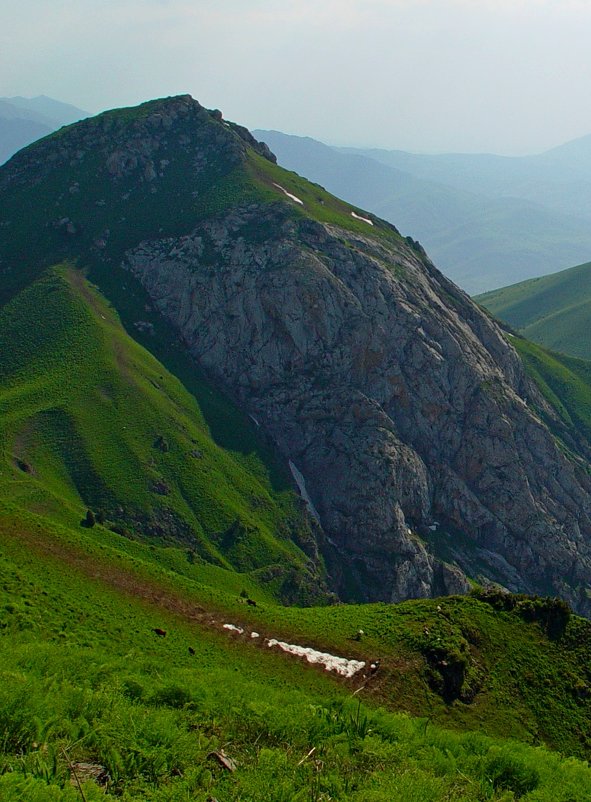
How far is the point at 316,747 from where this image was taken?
83.6 feet

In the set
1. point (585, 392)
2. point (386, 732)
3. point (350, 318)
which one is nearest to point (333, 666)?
point (386, 732)

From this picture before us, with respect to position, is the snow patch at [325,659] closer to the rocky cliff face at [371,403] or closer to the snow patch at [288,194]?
the rocky cliff face at [371,403]

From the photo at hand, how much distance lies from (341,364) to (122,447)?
4809 cm

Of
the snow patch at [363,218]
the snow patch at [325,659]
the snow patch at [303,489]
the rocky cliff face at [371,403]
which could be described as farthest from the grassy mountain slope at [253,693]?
the snow patch at [363,218]

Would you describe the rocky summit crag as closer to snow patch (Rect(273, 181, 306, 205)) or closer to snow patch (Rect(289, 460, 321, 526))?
snow patch (Rect(289, 460, 321, 526))

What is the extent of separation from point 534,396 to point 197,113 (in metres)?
111

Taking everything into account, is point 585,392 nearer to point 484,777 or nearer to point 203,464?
point 203,464

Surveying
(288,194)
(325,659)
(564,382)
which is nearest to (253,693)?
(325,659)

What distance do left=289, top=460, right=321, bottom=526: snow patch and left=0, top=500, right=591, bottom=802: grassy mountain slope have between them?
5855 centimetres

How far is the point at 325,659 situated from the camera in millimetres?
46062

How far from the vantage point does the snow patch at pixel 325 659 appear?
4509 cm

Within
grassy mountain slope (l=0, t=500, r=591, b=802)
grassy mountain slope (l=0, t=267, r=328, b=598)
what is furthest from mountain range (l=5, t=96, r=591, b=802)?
grassy mountain slope (l=0, t=267, r=328, b=598)

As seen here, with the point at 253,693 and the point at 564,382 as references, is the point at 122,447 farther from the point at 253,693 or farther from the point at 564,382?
the point at 564,382

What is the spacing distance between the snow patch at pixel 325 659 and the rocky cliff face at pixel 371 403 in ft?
219
